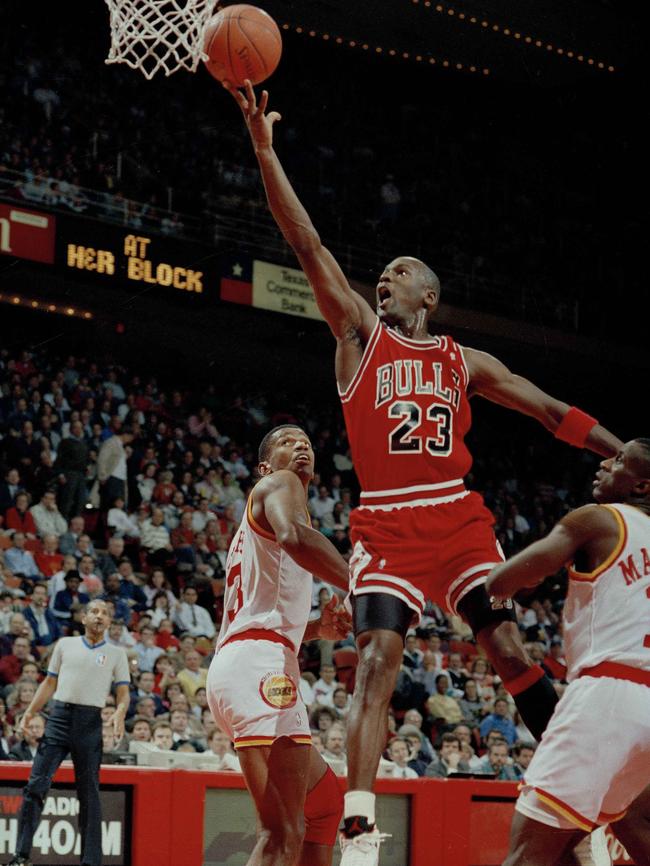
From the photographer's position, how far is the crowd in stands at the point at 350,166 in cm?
1934

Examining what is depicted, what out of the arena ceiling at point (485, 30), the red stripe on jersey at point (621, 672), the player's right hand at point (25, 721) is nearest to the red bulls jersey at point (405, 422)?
the red stripe on jersey at point (621, 672)

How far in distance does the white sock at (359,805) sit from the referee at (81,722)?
14.0 feet

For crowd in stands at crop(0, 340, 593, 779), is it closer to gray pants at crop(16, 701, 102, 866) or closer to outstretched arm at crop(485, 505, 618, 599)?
A: gray pants at crop(16, 701, 102, 866)

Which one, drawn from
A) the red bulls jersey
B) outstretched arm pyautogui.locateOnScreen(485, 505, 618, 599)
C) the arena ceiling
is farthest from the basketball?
the arena ceiling

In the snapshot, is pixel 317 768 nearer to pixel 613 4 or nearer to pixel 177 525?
pixel 177 525

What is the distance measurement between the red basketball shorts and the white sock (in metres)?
0.81

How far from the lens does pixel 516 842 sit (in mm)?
4258

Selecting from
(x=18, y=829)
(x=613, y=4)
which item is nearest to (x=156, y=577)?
(x=18, y=829)

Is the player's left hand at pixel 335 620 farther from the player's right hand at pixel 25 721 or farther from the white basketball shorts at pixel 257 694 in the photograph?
the player's right hand at pixel 25 721

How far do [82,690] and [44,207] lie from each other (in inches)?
382

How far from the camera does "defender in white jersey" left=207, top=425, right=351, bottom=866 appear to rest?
5059 mm

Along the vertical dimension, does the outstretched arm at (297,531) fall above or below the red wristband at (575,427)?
below

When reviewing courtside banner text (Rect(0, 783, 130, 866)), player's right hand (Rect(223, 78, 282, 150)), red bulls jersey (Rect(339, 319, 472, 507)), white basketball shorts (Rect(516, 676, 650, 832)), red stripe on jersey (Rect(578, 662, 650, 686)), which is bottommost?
courtside banner text (Rect(0, 783, 130, 866))

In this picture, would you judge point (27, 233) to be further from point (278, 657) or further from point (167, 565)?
point (278, 657)
